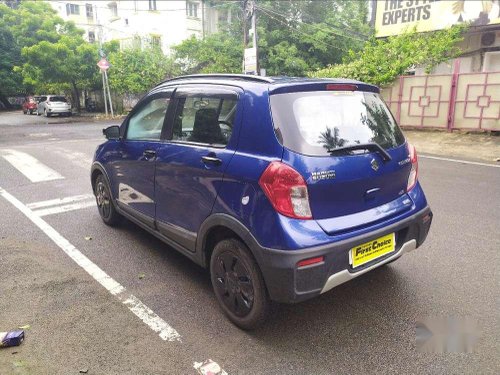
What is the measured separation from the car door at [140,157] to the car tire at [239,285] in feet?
3.60

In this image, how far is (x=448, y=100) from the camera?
1166cm

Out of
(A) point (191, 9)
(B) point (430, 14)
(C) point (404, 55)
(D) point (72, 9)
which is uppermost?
(D) point (72, 9)

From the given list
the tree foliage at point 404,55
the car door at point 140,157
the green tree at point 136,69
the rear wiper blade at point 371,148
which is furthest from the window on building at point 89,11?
the rear wiper blade at point 371,148

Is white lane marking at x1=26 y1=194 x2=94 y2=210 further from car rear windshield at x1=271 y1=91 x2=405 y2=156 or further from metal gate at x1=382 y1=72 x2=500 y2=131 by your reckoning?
metal gate at x1=382 y1=72 x2=500 y2=131

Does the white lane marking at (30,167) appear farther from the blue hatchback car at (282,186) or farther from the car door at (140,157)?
the blue hatchback car at (282,186)

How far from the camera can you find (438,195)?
19.5ft

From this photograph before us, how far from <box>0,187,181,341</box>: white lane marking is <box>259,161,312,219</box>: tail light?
117cm

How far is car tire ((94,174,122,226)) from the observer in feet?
15.4

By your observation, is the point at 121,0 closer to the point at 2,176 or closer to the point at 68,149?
the point at 68,149

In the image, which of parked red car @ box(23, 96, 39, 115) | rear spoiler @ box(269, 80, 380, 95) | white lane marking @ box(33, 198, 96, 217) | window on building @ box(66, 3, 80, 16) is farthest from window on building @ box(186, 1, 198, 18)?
rear spoiler @ box(269, 80, 380, 95)

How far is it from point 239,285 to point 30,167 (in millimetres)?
7316

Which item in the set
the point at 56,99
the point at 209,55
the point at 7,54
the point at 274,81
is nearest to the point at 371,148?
the point at 274,81

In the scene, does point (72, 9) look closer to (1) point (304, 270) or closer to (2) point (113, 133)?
(2) point (113, 133)

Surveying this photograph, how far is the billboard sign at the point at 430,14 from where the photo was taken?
1296cm
